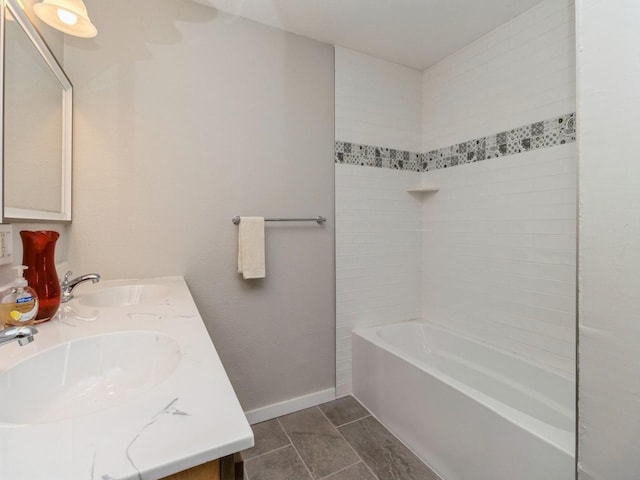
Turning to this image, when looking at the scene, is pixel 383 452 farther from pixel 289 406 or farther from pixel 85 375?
pixel 85 375

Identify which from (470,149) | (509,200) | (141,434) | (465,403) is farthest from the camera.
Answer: (470,149)

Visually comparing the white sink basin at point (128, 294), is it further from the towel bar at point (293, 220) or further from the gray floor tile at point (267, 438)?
the gray floor tile at point (267, 438)

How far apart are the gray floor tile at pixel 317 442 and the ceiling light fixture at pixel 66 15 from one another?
210 centimetres

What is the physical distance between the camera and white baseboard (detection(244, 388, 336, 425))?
181cm

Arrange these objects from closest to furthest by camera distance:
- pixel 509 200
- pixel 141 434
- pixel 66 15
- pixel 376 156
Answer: pixel 141 434 < pixel 66 15 < pixel 509 200 < pixel 376 156

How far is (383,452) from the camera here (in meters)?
1.55

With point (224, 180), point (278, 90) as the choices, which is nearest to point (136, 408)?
point (224, 180)

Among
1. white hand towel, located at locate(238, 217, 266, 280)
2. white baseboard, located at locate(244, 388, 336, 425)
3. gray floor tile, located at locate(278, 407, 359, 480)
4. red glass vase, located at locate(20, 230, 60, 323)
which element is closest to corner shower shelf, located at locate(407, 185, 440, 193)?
white hand towel, located at locate(238, 217, 266, 280)

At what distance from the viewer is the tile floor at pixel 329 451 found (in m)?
1.41

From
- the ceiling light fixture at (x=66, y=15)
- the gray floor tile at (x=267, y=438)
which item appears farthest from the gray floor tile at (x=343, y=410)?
the ceiling light fixture at (x=66, y=15)

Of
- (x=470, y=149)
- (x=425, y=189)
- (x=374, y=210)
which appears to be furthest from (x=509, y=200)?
(x=374, y=210)

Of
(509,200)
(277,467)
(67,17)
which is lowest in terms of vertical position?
(277,467)

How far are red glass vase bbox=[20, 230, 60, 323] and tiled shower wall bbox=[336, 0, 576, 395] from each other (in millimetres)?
1465

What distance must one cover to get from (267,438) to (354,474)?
0.52m
